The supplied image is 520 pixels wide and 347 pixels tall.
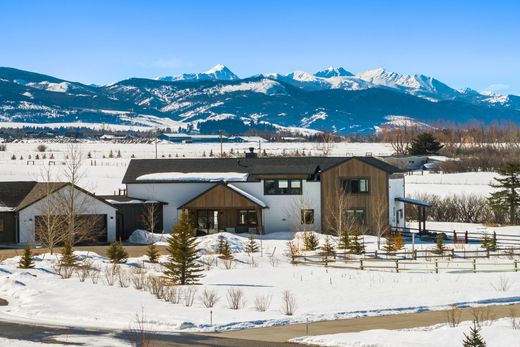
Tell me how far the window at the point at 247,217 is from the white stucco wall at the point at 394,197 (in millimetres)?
9262

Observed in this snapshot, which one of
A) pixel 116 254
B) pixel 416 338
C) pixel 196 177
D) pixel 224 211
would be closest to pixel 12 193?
pixel 196 177

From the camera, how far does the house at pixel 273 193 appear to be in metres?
Result: 55.2

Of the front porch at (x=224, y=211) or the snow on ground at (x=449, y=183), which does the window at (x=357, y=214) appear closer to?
the front porch at (x=224, y=211)

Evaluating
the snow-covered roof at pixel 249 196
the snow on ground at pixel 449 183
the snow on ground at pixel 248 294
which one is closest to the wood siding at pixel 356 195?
the snow-covered roof at pixel 249 196

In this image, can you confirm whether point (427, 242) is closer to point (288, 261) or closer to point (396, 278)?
point (288, 261)

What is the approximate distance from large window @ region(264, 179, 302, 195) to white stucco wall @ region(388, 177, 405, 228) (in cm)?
629

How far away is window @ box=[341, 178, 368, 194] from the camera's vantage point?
5556 centimetres

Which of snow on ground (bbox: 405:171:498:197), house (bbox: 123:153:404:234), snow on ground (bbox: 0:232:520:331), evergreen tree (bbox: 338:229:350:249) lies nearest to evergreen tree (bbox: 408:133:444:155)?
snow on ground (bbox: 405:171:498:197)

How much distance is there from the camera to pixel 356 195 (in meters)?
55.5

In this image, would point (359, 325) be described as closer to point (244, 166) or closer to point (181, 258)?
point (181, 258)

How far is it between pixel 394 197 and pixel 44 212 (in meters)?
23.7

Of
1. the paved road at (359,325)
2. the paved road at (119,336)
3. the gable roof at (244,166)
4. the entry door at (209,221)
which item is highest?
the gable roof at (244,166)

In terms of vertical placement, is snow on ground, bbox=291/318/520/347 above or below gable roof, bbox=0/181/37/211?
below

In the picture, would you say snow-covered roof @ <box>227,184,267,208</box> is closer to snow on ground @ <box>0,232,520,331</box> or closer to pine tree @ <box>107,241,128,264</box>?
snow on ground @ <box>0,232,520,331</box>
